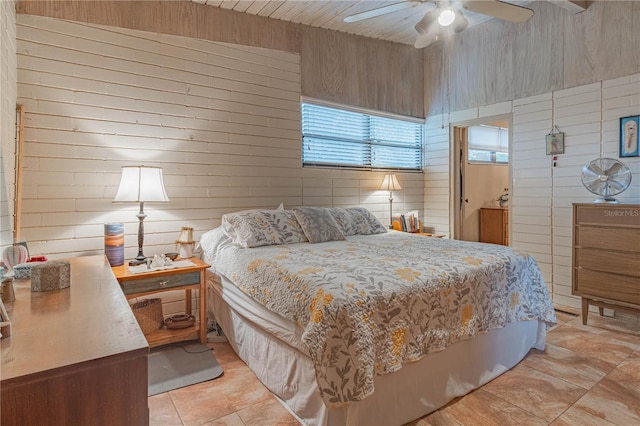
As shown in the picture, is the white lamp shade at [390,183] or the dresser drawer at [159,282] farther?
the white lamp shade at [390,183]

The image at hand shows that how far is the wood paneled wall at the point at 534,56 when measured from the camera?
125 inches

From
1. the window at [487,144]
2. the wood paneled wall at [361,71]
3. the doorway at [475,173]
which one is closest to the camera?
the wood paneled wall at [361,71]

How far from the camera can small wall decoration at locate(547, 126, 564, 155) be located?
139 inches

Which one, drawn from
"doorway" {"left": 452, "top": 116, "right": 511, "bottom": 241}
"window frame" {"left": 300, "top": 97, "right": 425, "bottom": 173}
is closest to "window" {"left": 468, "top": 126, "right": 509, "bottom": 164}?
"doorway" {"left": 452, "top": 116, "right": 511, "bottom": 241}

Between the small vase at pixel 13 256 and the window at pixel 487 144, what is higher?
the window at pixel 487 144

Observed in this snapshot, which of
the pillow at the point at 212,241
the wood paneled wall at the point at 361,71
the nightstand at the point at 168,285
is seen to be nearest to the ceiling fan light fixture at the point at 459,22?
the wood paneled wall at the point at 361,71

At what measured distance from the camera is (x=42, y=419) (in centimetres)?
71

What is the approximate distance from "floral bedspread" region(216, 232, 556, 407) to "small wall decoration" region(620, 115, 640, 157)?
1660mm

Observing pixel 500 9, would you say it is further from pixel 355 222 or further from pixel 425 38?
pixel 355 222

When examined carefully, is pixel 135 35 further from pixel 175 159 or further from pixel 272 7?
pixel 272 7

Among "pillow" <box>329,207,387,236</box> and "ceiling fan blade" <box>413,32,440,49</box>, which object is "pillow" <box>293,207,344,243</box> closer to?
"pillow" <box>329,207,387,236</box>

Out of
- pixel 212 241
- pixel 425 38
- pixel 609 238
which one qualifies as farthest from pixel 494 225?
pixel 212 241

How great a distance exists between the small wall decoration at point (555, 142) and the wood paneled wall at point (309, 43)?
5.33 feet

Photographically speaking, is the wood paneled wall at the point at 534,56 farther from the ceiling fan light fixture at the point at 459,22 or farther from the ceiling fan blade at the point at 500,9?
the ceiling fan light fixture at the point at 459,22
